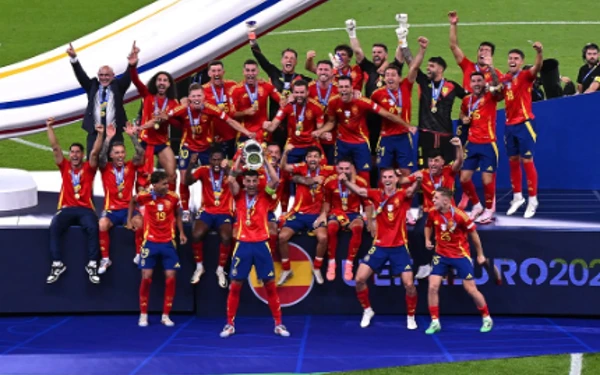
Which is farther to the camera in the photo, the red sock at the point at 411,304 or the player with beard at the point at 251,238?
the red sock at the point at 411,304

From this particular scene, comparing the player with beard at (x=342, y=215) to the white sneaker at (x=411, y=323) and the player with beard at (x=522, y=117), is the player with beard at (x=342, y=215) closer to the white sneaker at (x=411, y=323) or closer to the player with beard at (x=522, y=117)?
the white sneaker at (x=411, y=323)

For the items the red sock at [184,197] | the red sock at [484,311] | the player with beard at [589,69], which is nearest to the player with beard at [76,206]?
the red sock at [184,197]

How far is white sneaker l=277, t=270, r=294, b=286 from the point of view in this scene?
12.9 metres

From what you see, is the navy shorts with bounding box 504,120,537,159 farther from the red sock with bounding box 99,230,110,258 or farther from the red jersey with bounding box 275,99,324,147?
the red sock with bounding box 99,230,110,258

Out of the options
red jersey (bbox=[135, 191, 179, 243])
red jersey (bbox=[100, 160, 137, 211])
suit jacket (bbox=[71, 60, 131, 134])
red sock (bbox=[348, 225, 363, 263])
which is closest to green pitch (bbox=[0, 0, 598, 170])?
suit jacket (bbox=[71, 60, 131, 134])

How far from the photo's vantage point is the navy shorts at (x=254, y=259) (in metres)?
12.0

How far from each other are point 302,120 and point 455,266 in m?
2.35

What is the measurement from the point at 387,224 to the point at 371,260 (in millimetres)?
415

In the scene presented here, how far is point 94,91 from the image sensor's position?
43.4 ft

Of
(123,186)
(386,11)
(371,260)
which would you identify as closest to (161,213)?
(123,186)

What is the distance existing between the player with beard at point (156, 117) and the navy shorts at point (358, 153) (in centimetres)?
192

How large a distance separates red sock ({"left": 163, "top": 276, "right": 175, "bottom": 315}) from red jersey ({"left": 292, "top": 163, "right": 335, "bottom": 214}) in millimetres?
1589

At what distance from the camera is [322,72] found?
511 inches

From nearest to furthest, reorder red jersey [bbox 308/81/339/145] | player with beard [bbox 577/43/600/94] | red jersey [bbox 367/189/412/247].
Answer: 1. red jersey [bbox 367/189/412/247]
2. red jersey [bbox 308/81/339/145]
3. player with beard [bbox 577/43/600/94]
